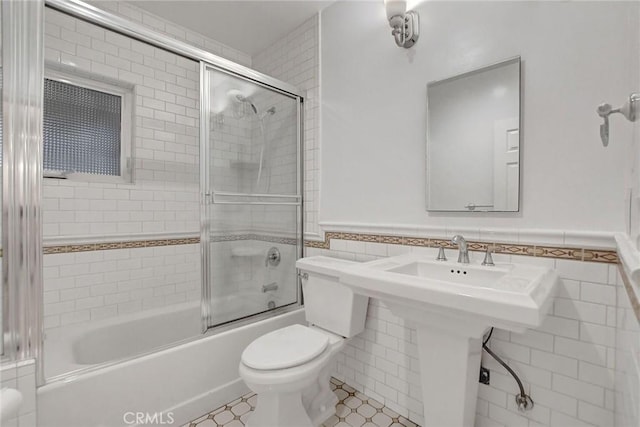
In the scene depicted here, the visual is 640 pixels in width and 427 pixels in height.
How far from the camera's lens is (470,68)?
150 centimetres

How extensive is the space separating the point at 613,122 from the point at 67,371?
2404mm

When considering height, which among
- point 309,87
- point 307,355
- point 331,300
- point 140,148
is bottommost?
point 307,355

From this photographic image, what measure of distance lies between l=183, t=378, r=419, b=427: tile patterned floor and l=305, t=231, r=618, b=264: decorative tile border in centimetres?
97

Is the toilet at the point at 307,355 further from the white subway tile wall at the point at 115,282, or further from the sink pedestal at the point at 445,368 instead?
the white subway tile wall at the point at 115,282

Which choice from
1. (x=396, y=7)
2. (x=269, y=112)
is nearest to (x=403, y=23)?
(x=396, y=7)

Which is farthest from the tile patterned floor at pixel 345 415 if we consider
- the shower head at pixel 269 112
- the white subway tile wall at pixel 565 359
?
the shower head at pixel 269 112

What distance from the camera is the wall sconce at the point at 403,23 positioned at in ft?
5.26

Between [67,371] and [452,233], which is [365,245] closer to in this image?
[452,233]

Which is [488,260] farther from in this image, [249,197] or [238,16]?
[238,16]

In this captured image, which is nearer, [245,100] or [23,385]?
[23,385]

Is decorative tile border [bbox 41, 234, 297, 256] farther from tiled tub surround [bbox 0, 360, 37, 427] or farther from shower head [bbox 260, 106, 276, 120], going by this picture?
tiled tub surround [bbox 0, 360, 37, 427]

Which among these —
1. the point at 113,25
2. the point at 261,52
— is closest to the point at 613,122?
the point at 113,25

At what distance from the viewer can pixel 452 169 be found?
1545 millimetres

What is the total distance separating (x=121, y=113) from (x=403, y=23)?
6.64ft
